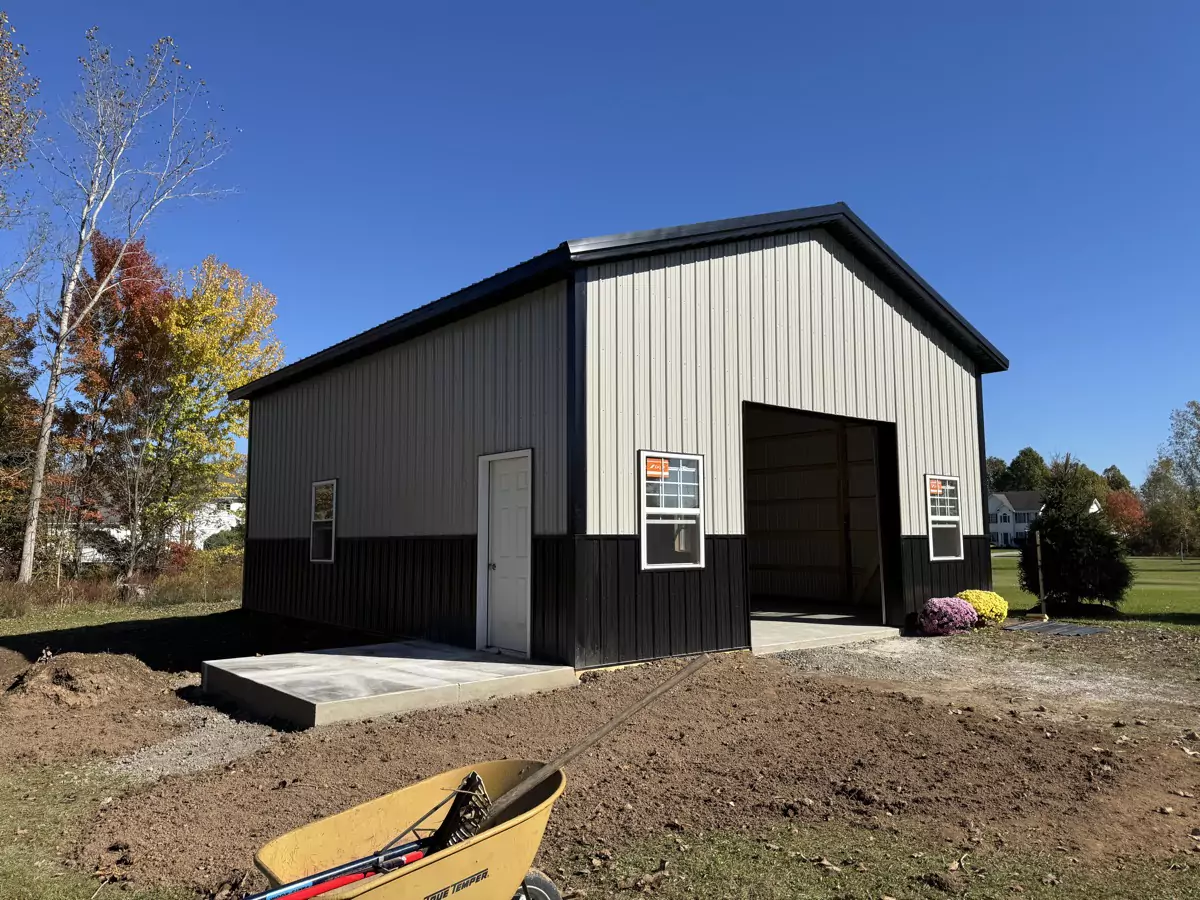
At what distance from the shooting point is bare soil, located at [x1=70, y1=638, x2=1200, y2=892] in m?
4.14

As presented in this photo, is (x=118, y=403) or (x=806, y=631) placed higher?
(x=118, y=403)

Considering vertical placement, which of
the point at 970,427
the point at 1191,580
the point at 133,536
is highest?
the point at 970,427

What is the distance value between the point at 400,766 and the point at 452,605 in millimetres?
4396

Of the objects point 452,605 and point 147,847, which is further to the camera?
point 452,605

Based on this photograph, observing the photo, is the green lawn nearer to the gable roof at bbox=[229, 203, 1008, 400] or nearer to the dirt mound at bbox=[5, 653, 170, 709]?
the gable roof at bbox=[229, 203, 1008, 400]

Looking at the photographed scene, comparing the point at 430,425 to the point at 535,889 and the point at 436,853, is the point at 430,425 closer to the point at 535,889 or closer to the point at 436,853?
the point at 535,889

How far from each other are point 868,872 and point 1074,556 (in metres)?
12.4

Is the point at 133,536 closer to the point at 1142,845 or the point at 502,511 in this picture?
the point at 502,511

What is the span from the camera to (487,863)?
8.66 ft

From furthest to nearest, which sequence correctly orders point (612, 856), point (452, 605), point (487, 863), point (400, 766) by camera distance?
point (452, 605) → point (400, 766) → point (612, 856) → point (487, 863)

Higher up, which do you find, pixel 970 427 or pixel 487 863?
pixel 970 427

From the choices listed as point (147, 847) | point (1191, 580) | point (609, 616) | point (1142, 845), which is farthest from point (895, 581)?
point (1191, 580)

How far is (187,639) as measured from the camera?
1230 cm

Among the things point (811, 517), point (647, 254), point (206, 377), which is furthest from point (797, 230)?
point (206, 377)
